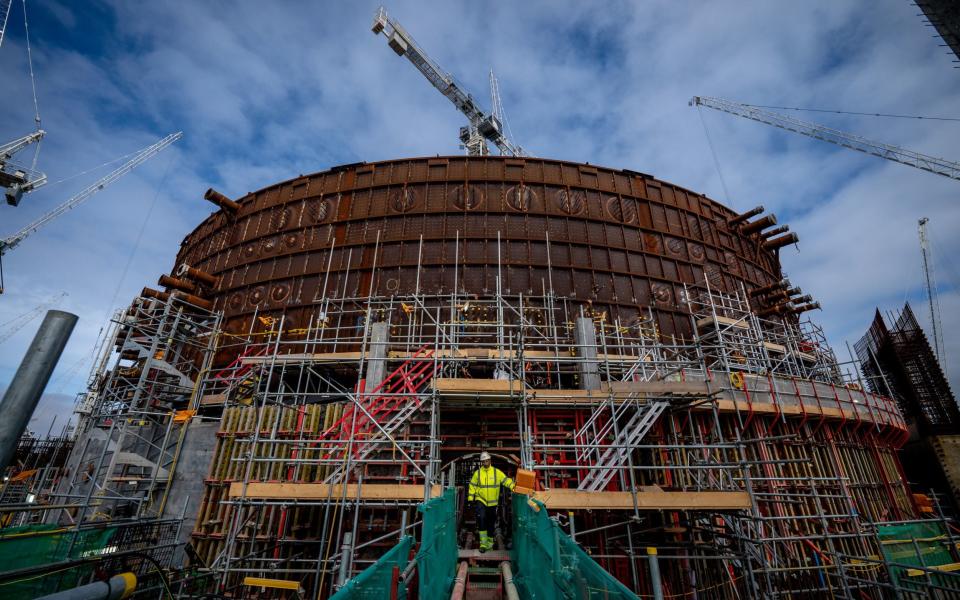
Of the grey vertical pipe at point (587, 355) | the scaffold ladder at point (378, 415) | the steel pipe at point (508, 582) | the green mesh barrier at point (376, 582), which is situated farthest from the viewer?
the grey vertical pipe at point (587, 355)

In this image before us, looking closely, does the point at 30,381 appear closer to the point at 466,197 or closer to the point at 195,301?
the point at 466,197

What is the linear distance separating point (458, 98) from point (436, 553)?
130ft

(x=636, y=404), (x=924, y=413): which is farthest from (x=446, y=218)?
(x=924, y=413)

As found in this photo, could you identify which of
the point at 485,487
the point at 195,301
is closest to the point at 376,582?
the point at 485,487

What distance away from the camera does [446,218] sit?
1962cm

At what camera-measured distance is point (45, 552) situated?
8594mm

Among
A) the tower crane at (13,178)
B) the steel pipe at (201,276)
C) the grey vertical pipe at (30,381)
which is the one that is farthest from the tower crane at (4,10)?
the grey vertical pipe at (30,381)

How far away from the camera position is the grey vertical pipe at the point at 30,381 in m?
2.78

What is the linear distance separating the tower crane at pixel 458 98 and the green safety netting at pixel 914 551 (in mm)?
33032

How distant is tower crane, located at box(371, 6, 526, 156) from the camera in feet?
116

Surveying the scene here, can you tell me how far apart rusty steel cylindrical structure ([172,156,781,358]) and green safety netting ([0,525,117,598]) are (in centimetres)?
1014

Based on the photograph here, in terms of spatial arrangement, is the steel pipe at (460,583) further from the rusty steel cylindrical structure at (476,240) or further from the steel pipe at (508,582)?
the rusty steel cylindrical structure at (476,240)

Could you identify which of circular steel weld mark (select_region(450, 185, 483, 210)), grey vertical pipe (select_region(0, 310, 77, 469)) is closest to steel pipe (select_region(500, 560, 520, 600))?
grey vertical pipe (select_region(0, 310, 77, 469))

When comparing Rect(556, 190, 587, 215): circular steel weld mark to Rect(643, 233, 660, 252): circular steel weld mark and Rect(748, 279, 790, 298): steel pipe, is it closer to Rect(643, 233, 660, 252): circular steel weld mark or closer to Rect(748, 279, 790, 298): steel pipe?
Rect(643, 233, 660, 252): circular steel weld mark
